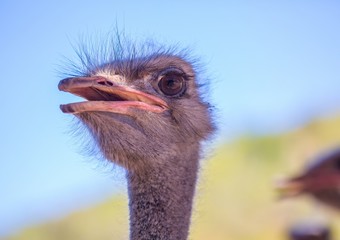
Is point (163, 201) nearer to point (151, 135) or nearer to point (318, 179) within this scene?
point (151, 135)

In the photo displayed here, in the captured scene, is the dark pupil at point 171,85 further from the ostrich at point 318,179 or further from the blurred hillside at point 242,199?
the blurred hillside at point 242,199

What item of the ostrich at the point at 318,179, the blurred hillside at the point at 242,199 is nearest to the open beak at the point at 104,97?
the ostrich at the point at 318,179

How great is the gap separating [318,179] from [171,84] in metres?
1.19

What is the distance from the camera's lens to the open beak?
11.5 ft

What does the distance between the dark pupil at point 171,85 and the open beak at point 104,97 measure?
13 cm

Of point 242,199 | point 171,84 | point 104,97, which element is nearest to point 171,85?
point 171,84

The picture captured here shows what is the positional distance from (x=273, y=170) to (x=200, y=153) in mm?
17603

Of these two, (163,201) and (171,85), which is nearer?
(163,201)

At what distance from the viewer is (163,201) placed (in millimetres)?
3992

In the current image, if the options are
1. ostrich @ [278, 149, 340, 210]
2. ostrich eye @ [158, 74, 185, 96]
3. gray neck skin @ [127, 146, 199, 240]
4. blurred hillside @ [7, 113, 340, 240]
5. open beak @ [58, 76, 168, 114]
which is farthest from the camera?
blurred hillside @ [7, 113, 340, 240]

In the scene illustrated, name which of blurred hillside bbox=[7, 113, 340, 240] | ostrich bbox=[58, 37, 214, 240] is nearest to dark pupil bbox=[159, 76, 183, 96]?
ostrich bbox=[58, 37, 214, 240]

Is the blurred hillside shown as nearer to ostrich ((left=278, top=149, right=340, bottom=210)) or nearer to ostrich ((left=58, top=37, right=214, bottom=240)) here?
ostrich ((left=278, top=149, right=340, bottom=210))

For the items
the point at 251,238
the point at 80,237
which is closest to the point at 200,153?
the point at 251,238

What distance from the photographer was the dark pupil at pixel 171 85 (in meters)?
4.05
